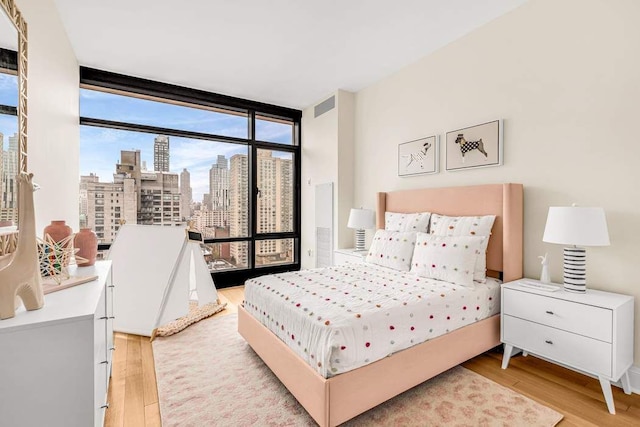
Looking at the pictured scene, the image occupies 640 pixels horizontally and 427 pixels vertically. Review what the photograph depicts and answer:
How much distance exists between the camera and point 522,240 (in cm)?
261

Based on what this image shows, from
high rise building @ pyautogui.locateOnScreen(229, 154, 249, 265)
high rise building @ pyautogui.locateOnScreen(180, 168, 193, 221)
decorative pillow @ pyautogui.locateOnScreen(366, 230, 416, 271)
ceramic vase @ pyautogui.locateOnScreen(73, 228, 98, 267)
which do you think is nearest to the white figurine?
decorative pillow @ pyautogui.locateOnScreen(366, 230, 416, 271)

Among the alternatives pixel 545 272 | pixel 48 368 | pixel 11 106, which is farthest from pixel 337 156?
pixel 48 368

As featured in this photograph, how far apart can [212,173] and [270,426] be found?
147 inches

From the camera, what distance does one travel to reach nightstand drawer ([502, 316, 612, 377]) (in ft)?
6.07

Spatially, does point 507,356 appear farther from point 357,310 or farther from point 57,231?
point 57,231

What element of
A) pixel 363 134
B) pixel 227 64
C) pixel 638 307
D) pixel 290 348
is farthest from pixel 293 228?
pixel 638 307

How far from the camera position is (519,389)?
204 centimetres

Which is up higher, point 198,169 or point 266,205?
point 198,169

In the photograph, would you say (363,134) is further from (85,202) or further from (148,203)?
(85,202)

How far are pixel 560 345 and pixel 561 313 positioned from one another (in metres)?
0.22

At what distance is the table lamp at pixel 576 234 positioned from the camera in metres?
1.94

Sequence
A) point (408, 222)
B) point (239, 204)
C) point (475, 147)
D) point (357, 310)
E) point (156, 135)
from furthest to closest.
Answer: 1. point (239, 204)
2. point (156, 135)
3. point (408, 222)
4. point (475, 147)
5. point (357, 310)

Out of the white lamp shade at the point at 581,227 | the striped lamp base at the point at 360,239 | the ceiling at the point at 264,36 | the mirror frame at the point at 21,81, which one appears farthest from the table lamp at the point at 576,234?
A: the mirror frame at the point at 21,81

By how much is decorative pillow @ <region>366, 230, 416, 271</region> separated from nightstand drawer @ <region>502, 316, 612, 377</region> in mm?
933
